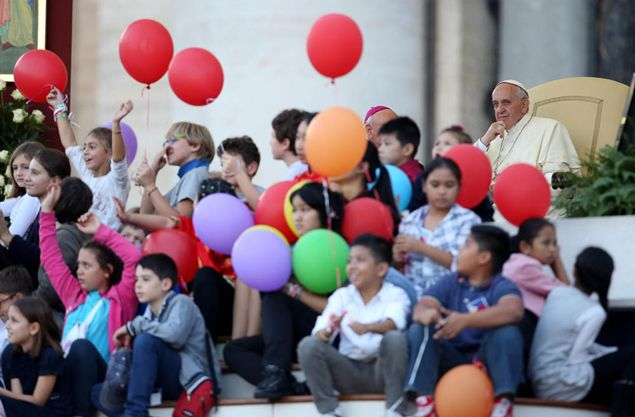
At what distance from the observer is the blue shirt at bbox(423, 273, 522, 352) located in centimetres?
718

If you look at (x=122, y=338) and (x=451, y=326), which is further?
(x=122, y=338)

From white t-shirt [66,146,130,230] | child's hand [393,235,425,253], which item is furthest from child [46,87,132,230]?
child's hand [393,235,425,253]

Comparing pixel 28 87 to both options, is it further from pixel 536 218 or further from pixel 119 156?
pixel 536 218

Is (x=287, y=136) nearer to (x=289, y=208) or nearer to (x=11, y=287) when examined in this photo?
(x=289, y=208)

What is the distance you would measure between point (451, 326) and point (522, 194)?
1027mm

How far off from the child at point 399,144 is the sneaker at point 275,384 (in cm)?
131

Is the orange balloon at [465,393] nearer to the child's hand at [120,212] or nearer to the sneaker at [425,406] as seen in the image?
the sneaker at [425,406]

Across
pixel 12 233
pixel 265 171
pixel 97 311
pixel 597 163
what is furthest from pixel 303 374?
pixel 265 171

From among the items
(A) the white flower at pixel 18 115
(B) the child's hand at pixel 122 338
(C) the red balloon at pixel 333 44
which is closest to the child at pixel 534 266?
(C) the red balloon at pixel 333 44

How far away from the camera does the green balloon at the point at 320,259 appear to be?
7.56m

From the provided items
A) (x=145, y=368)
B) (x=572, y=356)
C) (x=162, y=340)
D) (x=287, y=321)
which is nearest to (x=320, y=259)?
(x=287, y=321)

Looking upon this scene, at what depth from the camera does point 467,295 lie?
724 centimetres

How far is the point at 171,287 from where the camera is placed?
25.9 feet

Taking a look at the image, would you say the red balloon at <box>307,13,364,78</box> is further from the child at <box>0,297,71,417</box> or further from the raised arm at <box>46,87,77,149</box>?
the raised arm at <box>46,87,77,149</box>
